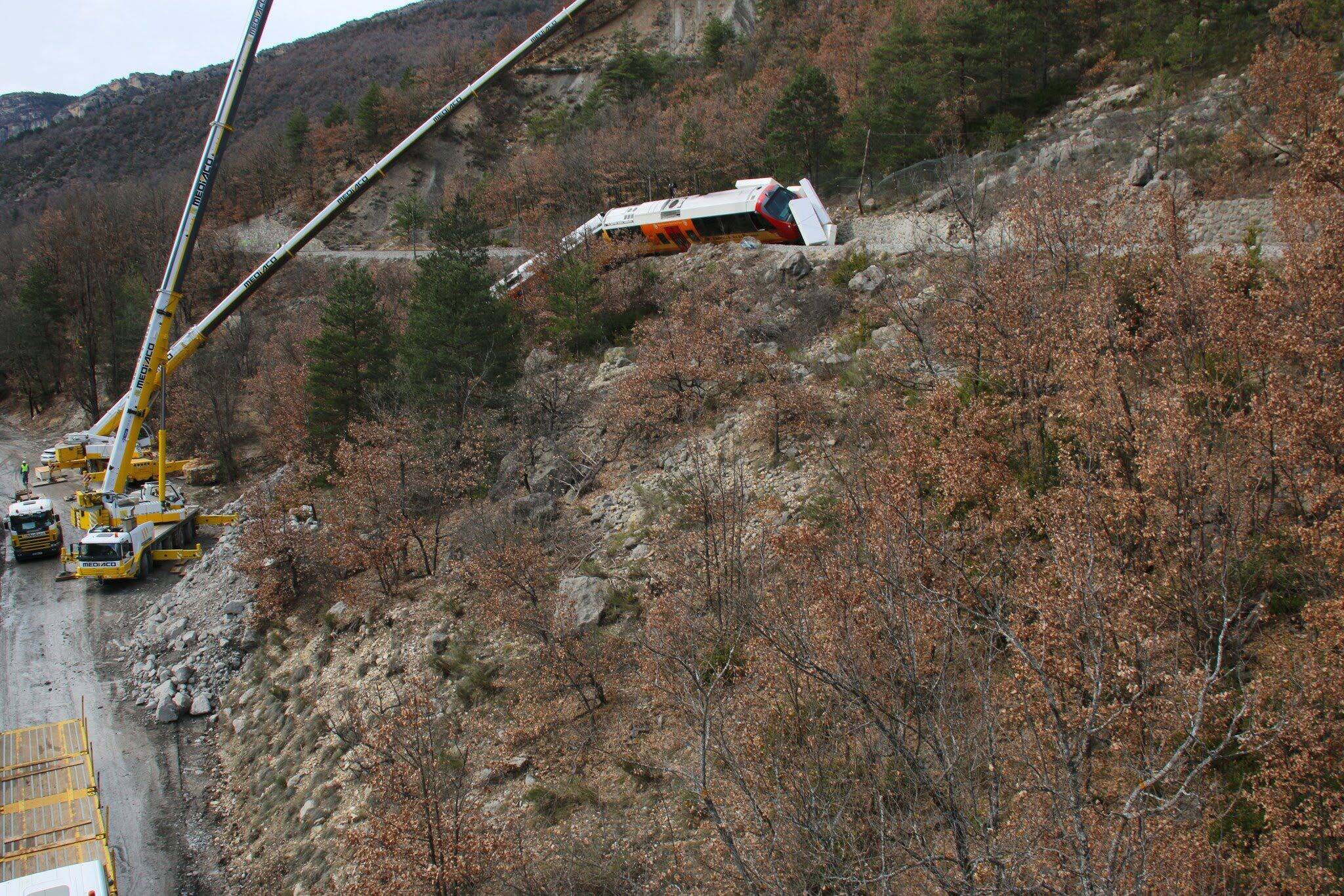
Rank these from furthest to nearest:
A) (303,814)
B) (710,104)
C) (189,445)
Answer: (710,104) < (189,445) < (303,814)

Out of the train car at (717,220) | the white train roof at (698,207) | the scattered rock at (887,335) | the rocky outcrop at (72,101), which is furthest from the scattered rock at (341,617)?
the rocky outcrop at (72,101)

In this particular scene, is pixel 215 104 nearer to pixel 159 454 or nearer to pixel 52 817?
pixel 159 454

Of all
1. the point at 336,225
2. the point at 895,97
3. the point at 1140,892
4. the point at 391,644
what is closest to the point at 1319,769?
the point at 1140,892

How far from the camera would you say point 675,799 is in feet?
44.2

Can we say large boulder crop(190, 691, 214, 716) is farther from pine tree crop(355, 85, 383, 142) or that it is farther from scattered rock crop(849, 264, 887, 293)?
pine tree crop(355, 85, 383, 142)

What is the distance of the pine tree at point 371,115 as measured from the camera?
7081 cm

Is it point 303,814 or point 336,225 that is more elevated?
point 336,225

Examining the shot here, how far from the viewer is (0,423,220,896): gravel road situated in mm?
16938

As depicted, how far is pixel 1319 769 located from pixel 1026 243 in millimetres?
11682

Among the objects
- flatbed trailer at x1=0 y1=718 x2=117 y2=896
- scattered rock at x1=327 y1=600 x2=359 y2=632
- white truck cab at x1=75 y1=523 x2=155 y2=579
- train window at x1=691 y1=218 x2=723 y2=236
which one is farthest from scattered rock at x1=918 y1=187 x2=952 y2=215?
white truck cab at x1=75 y1=523 x2=155 y2=579

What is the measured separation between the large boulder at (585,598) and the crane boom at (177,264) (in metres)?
17.3

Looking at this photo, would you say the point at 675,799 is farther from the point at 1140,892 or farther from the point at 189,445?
the point at 189,445

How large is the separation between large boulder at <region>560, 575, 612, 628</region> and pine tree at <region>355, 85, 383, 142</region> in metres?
65.2

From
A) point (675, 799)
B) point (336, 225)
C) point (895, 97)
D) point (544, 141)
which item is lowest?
point (675, 799)
